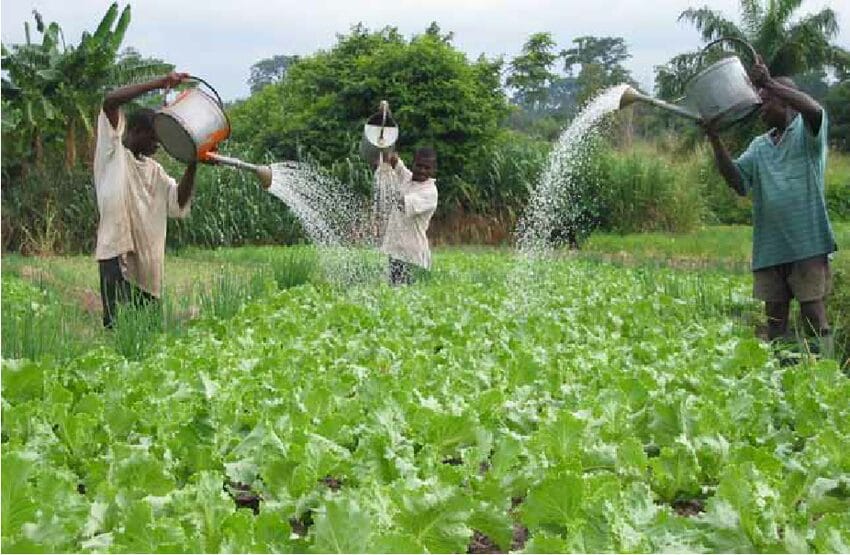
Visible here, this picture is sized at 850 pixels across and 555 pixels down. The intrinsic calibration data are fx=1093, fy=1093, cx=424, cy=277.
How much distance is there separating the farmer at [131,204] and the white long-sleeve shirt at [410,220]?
285 centimetres

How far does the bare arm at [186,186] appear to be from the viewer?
6370 millimetres

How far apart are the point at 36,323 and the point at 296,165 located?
49.2 ft

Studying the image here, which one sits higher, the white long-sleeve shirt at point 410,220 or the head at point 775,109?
the head at point 775,109

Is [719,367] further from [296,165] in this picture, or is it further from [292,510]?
[296,165]

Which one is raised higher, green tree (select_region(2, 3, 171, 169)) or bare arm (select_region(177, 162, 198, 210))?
green tree (select_region(2, 3, 171, 169))

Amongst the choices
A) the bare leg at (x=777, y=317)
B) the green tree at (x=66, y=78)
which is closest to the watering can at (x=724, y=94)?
the bare leg at (x=777, y=317)

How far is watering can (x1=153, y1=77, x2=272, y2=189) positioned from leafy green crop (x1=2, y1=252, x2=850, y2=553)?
3.48ft

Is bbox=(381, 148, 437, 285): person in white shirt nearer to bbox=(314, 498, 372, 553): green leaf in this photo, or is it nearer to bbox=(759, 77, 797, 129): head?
bbox=(759, 77, 797, 129): head

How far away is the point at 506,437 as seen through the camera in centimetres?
293

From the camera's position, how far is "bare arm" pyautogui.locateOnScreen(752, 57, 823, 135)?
526 cm

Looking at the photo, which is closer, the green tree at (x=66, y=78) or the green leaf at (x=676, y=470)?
the green leaf at (x=676, y=470)

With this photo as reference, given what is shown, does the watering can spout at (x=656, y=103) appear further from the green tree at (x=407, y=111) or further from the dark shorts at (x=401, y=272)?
the green tree at (x=407, y=111)

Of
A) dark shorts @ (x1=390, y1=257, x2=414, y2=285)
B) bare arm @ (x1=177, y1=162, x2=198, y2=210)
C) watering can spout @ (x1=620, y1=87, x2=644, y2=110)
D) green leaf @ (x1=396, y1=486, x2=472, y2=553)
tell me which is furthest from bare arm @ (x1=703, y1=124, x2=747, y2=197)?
dark shorts @ (x1=390, y1=257, x2=414, y2=285)

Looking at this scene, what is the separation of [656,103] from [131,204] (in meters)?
3.04
